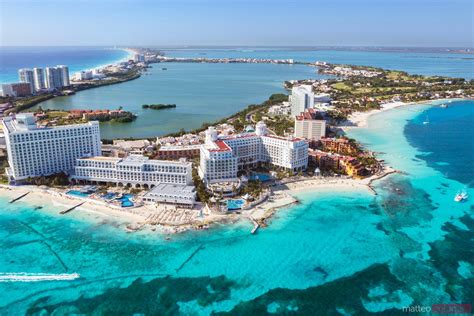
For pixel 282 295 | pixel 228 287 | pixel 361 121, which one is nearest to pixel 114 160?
pixel 228 287

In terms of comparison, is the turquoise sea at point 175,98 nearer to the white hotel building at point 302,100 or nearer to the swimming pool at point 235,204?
the white hotel building at point 302,100

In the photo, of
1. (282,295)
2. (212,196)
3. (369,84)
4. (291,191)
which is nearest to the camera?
(282,295)

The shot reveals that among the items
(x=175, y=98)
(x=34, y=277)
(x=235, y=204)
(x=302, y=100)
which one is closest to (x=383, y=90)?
(x=302, y=100)

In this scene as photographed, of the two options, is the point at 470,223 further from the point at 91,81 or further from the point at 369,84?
the point at 91,81

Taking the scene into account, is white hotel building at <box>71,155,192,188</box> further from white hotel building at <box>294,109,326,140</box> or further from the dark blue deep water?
the dark blue deep water

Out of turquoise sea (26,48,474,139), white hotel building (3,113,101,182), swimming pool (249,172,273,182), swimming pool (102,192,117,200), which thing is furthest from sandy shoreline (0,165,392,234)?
turquoise sea (26,48,474,139)

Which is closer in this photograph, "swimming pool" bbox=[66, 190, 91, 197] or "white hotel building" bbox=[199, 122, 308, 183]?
"swimming pool" bbox=[66, 190, 91, 197]
